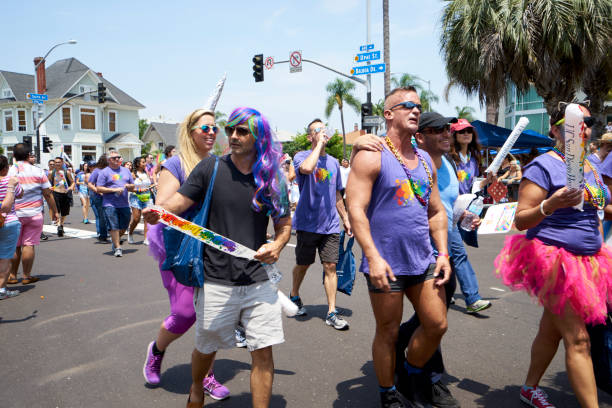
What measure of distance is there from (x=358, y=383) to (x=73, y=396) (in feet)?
6.78

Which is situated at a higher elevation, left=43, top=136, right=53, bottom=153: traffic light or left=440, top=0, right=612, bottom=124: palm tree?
left=440, top=0, right=612, bottom=124: palm tree

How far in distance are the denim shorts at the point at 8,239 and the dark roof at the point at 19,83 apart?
4746 cm

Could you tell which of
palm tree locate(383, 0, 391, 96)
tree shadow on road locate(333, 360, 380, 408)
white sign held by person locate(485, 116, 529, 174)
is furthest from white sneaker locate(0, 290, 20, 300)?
palm tree locate(383, 0, 391, 96)

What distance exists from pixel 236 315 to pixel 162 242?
85 centimetres

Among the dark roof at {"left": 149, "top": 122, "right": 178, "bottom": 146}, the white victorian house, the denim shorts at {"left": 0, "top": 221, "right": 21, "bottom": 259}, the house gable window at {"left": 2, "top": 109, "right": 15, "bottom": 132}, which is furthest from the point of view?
the dark roof at {"left": 149, "top": 122, "right": 178, "bottom": 146}

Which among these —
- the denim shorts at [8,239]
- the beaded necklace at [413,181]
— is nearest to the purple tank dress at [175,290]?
the beaded necklace at [413,181]

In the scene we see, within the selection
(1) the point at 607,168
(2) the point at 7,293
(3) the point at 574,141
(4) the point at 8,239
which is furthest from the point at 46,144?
(3) the point at 574,141

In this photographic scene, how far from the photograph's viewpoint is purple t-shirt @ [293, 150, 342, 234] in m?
4.99

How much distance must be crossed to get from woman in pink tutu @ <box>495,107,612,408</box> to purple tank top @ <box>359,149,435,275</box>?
62 cm

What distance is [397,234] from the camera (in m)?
2.81

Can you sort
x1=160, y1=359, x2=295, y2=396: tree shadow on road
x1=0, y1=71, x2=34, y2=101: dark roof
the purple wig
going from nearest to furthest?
the purple wig → x1=160, y1=359, x2=295, y2=396: tree shadow on road → x1=0, y1=71, x2=34, y2=101: dark roof

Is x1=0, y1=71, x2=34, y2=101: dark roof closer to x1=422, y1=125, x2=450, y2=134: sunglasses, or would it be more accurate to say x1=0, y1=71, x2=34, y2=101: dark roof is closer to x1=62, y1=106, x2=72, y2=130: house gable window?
x1=62, y1=106, x2=72, y2=130: house gable window

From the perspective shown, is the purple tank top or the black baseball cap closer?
the purple tank top

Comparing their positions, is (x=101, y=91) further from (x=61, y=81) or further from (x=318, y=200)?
(x=318, y=200)
